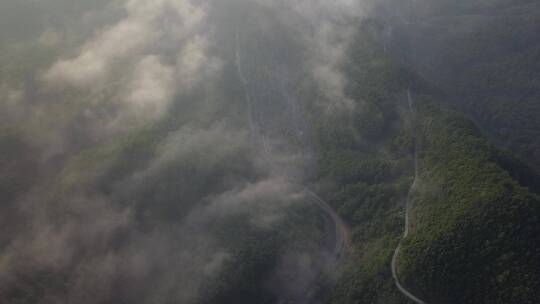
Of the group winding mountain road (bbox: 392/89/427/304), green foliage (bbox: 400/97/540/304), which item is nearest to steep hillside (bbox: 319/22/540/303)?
green foliage (bbox: 400/97/540/304)

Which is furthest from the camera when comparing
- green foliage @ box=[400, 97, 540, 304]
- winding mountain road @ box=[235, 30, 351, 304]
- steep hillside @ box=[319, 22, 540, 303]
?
winding mountain road @ box=[235, 30, 351, 304]

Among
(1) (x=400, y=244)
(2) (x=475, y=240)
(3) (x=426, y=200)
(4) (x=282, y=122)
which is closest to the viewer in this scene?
(2) (x=475, y=240)

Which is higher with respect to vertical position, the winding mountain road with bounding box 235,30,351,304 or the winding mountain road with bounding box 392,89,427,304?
Result: the winding mountain road with bounding box 235,30,351,304

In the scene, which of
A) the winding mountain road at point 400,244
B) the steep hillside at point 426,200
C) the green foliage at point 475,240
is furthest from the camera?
the winding mountain road at point 400,244

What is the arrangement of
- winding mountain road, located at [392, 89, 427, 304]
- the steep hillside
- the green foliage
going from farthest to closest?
Answer: winding mountain road, located at [392, 89, 427, 304] < the steep hillside < the green foliage

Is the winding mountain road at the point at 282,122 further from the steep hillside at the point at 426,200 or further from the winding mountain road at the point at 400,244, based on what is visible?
the winding mountain road at the point at 400,244

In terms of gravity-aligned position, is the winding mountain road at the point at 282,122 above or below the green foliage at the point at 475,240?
above

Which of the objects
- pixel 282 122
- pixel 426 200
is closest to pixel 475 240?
pixel 426 200

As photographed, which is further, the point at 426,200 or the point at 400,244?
the point at 426,200

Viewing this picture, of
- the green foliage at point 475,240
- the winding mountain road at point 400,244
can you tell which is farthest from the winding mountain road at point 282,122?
the green foliage at point 475,240

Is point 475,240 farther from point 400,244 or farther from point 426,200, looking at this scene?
point 426,200

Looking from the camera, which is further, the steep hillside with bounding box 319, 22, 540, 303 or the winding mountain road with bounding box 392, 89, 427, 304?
the winding mountain road with bounding box 392, 89, 427, 304

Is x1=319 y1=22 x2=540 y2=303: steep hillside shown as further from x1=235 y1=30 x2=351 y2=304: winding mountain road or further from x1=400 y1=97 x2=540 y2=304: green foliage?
x1=235 y1=30 x2=351 y2=304: winding mountain road
